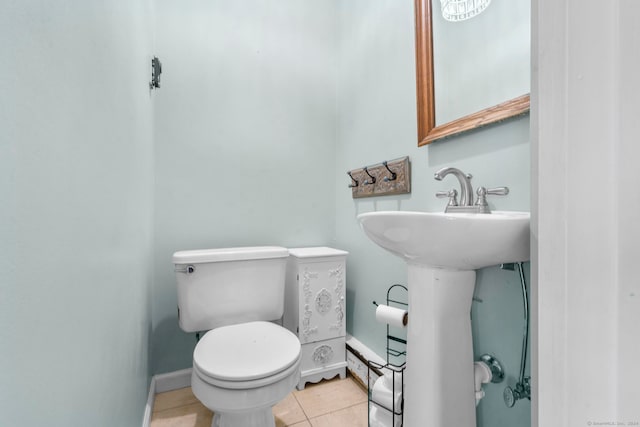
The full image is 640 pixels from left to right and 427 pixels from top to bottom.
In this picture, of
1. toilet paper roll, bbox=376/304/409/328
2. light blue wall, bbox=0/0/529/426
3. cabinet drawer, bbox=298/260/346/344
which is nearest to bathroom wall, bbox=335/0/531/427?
light blue wall, bbox=0/0/529/426

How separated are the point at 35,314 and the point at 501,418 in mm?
1192

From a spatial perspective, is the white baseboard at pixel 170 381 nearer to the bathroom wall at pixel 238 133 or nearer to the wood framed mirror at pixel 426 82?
the bathroom wall at pixel 238 133

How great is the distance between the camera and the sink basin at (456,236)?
0.61m

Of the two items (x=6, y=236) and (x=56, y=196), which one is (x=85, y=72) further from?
(x=6, y=236)

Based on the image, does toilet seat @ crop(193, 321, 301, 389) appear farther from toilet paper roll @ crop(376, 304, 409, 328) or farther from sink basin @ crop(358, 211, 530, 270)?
sink basin @ crop(358, 211, 530, 270)

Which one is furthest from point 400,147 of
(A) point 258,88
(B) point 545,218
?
(B) point 545,218

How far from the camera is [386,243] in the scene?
0.76m

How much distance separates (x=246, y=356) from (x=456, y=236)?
811 mm

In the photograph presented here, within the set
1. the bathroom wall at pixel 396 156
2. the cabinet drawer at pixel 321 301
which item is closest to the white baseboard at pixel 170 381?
the cabinet drawer at pixel 321 301

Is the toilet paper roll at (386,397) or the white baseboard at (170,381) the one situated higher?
the toilet paper roll at (386,397)

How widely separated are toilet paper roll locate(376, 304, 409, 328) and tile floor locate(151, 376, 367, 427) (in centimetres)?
55

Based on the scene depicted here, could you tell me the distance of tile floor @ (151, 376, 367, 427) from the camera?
123 centimetres

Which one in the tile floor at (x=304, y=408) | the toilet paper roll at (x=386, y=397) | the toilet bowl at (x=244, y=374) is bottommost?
the tile floor at (x=304, y=408)

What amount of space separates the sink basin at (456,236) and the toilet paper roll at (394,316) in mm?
337
